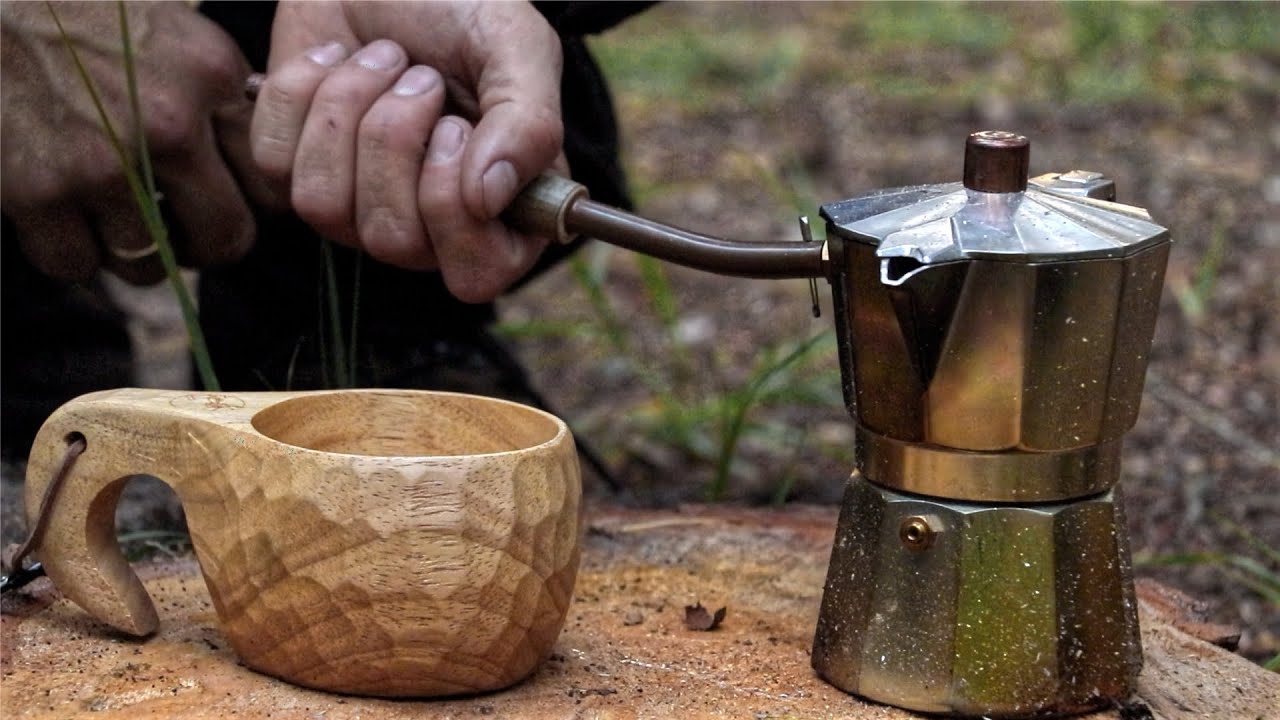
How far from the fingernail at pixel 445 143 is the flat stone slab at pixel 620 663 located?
→ 387 millimetres

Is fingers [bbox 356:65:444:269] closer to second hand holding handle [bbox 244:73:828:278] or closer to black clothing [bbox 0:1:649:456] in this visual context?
second hand holding handle [bbox 244:73:828:278]

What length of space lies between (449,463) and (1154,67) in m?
2.96

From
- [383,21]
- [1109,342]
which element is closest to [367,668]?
[1109,342]

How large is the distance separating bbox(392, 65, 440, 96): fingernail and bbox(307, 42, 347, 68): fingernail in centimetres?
7

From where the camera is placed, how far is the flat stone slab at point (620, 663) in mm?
1077

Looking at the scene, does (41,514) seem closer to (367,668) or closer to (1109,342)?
(367,668)

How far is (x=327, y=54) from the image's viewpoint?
4.61 ft

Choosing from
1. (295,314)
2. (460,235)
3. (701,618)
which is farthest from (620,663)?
(295,314)

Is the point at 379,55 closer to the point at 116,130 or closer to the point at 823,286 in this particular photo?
the point at 116,130

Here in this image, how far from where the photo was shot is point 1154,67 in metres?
3.57

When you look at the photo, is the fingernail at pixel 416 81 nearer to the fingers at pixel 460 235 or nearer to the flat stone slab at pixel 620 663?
the fingers at pixel 460 235

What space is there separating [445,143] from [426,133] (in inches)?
0.8

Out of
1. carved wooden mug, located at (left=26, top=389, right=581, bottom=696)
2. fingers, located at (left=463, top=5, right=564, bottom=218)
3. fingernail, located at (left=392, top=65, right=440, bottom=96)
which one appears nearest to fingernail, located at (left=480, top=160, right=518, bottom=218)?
fingers, located at (left=463, top=5, right=564, bottom=218)

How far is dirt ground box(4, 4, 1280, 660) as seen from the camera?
2.06 m
